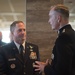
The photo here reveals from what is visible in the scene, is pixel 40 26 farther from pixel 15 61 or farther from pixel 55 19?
pixel 55 19

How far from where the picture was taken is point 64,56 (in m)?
1.64

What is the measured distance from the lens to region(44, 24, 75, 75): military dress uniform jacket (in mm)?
1646

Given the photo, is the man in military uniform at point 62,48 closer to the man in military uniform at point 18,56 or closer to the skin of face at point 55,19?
the skin of face at point 55,19

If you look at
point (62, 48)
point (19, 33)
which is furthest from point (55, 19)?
point (19, 33)

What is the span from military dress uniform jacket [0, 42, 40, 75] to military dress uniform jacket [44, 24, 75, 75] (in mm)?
547

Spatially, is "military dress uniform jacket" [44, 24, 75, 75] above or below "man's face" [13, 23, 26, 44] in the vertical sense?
below

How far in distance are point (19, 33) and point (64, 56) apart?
84cm

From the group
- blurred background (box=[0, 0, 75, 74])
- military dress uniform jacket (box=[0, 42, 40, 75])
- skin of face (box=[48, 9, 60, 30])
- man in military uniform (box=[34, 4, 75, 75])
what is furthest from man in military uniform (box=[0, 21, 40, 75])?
blurred background (box=[0, 0, 75, 74])

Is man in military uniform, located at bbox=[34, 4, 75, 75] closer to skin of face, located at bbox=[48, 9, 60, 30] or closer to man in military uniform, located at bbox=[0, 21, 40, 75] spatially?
skin of face, located at bbox=[48, 9, 60, 30]

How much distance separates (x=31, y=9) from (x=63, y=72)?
6.16ft

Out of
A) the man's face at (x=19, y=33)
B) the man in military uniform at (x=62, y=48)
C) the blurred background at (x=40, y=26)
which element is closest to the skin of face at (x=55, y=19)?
the man in military uniform at (x=62, y=48)

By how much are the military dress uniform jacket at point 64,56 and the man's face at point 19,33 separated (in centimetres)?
67

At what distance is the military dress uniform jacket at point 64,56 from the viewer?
165cm

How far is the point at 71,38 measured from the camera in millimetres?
1714
